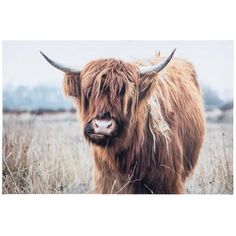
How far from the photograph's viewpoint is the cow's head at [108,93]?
5.41 metres

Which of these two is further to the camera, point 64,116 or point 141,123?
point 64,116

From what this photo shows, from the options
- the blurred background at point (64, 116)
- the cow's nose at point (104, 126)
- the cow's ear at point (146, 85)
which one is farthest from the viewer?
the blurred background at point (64, 116)

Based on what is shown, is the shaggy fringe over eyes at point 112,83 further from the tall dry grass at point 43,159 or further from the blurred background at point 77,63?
the tall dry grass at point 43,159

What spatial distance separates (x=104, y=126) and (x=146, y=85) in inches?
18.3

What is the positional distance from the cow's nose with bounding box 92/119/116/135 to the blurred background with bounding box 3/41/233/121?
1.17 ft

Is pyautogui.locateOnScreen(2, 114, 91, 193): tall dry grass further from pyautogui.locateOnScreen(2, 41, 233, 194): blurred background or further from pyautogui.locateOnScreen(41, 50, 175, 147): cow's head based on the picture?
pyautogui.locateOnScreen(41, 50, 175, 147): cow's head

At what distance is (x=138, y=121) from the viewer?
18.1 feet

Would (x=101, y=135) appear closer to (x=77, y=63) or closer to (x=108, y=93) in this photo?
(x=108, y=93)

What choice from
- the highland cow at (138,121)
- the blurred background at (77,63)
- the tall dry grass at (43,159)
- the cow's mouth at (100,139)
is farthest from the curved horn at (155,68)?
the tall dry grass at (43,159)

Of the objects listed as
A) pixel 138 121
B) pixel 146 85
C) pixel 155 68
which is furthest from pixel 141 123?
pixel 155 68
